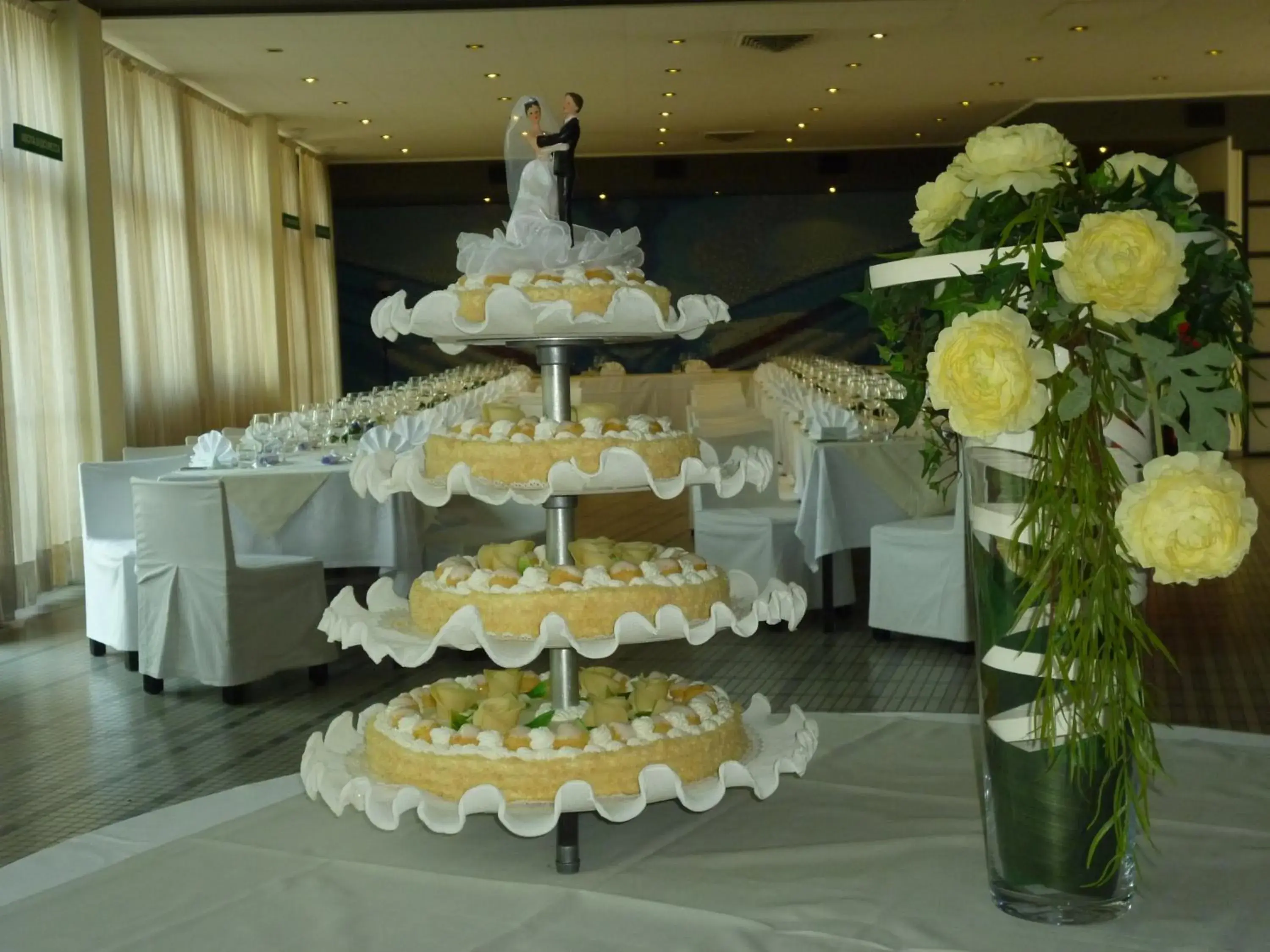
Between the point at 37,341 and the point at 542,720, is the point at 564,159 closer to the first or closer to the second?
the point at 542,720

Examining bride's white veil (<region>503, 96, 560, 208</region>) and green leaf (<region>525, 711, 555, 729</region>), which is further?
bride's white veil (<region>503, 96, 560, 208</region>)

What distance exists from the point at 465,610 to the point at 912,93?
13669mm

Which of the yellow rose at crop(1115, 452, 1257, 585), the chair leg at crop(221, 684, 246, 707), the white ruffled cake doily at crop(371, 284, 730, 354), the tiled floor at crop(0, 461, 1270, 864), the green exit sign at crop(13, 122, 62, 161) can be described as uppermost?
the green exit sign at crop(13, 122, 62, 161)

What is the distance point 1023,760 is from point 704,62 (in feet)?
38.1

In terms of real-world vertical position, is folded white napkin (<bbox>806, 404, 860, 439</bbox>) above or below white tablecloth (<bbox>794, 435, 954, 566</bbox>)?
above

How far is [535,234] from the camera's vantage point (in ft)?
7.37

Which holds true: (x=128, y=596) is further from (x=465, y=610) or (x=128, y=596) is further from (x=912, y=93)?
(x=912, y=93)

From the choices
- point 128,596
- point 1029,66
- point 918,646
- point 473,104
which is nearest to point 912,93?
point 1029,66

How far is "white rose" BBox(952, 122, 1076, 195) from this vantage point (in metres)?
1.58

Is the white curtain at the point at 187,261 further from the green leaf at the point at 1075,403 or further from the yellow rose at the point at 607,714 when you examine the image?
the green leaf at the point at 1075,403

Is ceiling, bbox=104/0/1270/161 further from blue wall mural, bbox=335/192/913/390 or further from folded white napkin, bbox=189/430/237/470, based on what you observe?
folded white napkin, bbox=189/430/237/470

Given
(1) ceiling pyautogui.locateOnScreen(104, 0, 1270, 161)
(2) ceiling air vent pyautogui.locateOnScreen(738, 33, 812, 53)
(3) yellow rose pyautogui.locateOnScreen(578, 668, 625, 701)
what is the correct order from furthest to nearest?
(2) ceiling air vent pyautogui.locateOnScreen(738, 33, 812, 53) < (1) ceiling pyautogui.locateOnScreen(104, 0, 1270, 161) < (3) yellow rose pyautogui.locateOnScreen(578, 668, 625, 701)

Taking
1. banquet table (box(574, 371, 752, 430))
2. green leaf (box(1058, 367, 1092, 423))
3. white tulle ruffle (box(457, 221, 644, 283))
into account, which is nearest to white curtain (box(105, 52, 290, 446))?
banquet table (box(574, 371, 752, 430))

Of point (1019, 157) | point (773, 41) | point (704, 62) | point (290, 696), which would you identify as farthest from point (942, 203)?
point (704, 62)
